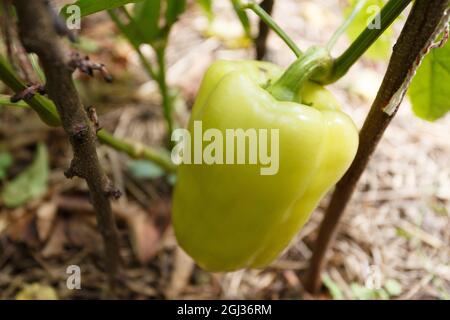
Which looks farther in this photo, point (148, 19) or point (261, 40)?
point (261, 40)

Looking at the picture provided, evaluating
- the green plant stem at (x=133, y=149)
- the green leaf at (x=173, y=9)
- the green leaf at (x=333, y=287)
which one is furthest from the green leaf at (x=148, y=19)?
the green leaf at (x=333, y=287)

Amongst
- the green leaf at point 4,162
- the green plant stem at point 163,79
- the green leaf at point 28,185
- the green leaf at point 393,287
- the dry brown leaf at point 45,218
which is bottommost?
the green leaf at point 393,287

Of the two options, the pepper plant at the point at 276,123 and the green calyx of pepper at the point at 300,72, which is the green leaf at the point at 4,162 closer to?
the pepper plant at the point at 276,123

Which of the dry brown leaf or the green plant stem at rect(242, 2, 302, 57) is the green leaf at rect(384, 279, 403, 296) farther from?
the dry brown leaf

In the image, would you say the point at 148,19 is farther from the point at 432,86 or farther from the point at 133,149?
the point at 432,86

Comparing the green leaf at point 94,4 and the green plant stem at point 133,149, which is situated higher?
the green leaf at point 94,4

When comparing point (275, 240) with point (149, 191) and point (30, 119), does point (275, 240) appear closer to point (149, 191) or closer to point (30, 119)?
point (149, 191)

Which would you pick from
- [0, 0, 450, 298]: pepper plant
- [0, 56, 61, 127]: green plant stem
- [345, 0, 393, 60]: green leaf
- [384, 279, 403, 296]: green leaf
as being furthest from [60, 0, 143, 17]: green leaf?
[384, 279, 403, 296]: green leaf

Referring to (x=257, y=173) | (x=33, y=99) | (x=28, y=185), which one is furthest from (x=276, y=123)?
(x=28, y=185)
